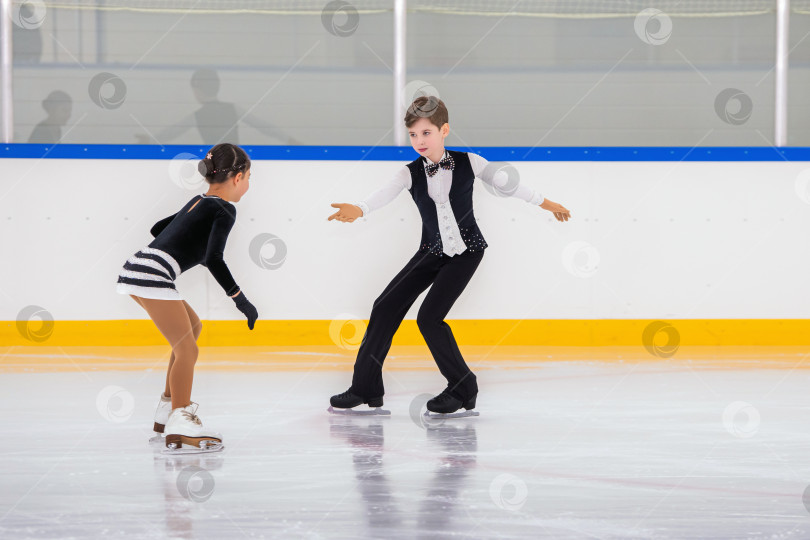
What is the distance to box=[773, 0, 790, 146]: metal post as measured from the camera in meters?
7.25

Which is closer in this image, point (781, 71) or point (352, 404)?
point (352, 404)

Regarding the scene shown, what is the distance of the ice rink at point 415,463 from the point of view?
8.59 ft

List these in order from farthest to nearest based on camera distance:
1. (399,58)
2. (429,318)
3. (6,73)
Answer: (399,58)
(6,73)
(429,318)

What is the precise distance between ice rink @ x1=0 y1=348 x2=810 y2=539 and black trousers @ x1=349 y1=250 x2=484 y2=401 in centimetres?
17

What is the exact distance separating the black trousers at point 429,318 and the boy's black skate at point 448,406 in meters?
0.03

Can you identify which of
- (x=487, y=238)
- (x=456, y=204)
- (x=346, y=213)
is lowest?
(x=346, y=213)

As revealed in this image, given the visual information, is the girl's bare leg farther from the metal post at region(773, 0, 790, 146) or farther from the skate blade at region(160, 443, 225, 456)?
the metal post at region(773, 0, 790, 146)

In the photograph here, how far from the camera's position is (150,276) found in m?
3.54

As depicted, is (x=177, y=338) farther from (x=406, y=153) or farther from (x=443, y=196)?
(x=406, y=153)

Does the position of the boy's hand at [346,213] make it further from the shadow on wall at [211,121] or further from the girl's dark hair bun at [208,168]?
the shadow on wall at [211,121]

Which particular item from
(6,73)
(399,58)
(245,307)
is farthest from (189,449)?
(6,73)

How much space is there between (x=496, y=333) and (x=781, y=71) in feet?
8.67

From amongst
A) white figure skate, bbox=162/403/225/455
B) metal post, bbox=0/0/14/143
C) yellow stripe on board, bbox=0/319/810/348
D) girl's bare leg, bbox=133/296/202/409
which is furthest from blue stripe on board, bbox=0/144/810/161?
white figure skate, bbox=162/403/225/455

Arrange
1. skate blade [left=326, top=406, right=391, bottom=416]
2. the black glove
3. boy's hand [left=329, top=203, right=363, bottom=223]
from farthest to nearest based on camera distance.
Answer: skate blade [left=326, top=406, right=391, bottom=416]
boy's hand [left=329, top=203, right=363, bottom=223]
the black glove
